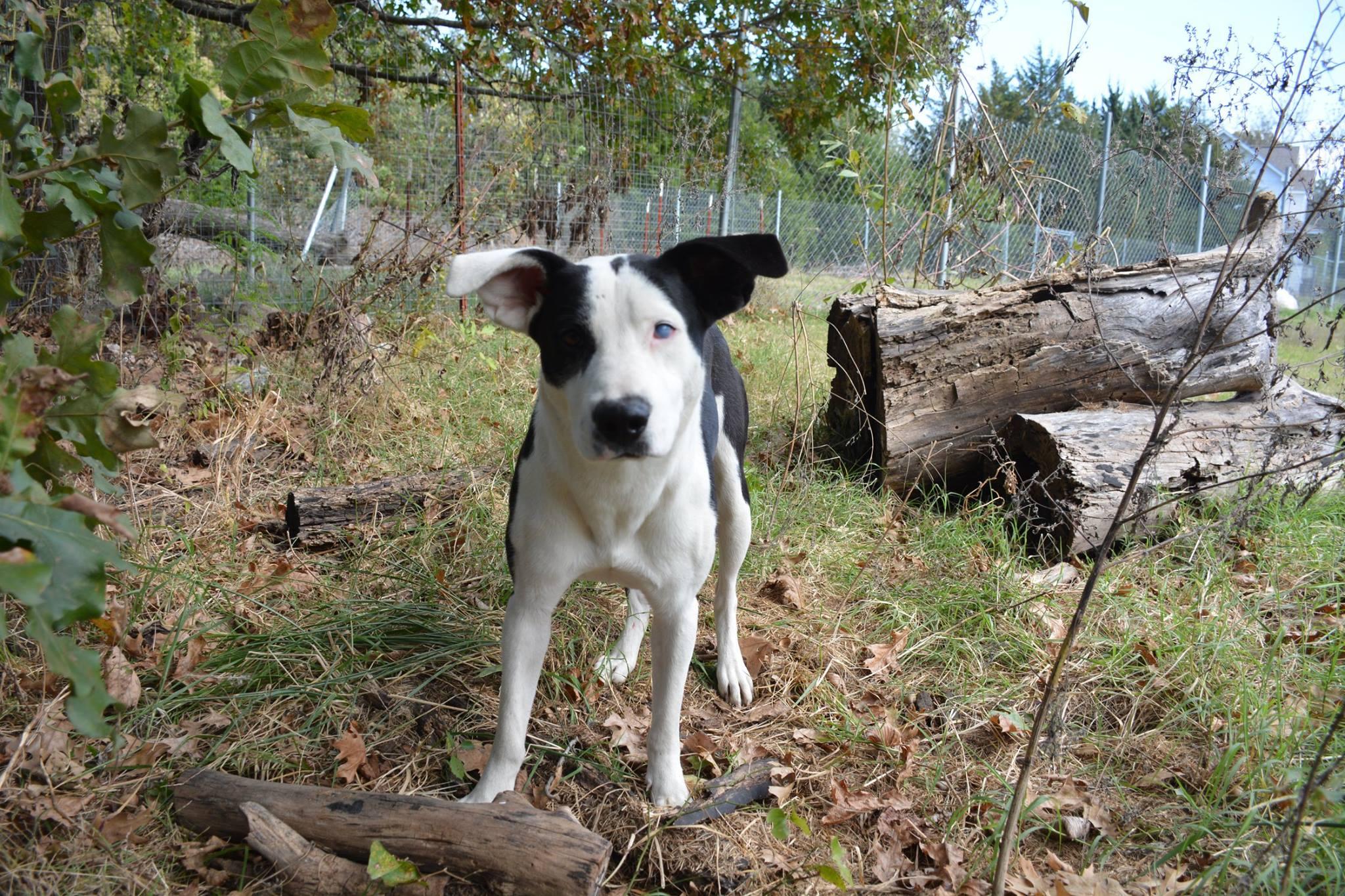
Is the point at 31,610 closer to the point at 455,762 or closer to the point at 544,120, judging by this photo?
the point at 455,762

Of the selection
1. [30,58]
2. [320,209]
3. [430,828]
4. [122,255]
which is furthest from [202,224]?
[430,828]

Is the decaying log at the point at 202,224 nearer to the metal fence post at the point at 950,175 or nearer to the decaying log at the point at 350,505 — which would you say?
the decaying log at the point at 350,505

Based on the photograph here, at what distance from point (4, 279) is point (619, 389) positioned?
117 cm

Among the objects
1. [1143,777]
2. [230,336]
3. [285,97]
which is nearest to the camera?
[285,97]

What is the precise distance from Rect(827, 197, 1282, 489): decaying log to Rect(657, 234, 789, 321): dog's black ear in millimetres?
2228

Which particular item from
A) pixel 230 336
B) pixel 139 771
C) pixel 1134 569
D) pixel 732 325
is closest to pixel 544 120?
pixel 732 325

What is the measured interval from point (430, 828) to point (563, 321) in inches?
47.7

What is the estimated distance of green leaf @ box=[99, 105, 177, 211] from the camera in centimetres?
175

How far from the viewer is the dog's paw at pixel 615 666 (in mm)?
3070

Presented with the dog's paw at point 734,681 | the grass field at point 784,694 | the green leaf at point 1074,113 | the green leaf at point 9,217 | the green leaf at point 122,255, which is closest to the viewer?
the green leaf at point 9,217

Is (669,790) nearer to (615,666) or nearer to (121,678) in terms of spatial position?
(615,666)

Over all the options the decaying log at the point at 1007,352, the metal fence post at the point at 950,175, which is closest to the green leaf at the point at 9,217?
the decaying log at the point at 1007,352

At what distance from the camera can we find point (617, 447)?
2.04 meters

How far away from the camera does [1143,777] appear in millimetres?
2551
